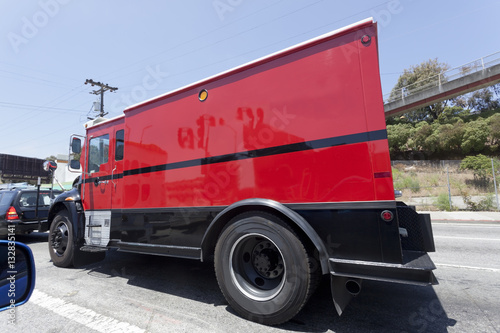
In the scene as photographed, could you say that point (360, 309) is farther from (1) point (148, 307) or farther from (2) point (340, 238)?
(1) point (148, 307)

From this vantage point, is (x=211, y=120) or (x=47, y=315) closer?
(x=47, y=315)

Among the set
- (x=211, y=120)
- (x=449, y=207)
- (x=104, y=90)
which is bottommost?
(x=449, y=207)

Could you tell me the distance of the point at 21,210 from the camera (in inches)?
309

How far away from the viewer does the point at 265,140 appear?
291 cm

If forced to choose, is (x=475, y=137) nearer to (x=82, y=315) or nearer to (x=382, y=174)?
(x=382, y=174)

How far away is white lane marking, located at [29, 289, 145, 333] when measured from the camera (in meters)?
2.72

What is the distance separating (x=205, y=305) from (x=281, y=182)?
1856mm

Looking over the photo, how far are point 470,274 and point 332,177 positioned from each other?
142 inches

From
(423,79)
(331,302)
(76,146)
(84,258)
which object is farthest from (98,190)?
(423,79)

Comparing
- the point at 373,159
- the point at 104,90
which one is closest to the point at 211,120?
the point at 373,159

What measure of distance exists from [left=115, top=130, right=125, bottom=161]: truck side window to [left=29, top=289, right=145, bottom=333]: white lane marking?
2292 millimetres

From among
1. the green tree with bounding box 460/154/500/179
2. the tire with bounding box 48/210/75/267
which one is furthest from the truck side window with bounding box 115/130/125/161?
the green tree with bounding box 460/154/500/179

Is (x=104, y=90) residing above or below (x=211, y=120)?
above

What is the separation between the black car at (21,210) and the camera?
7707mm
